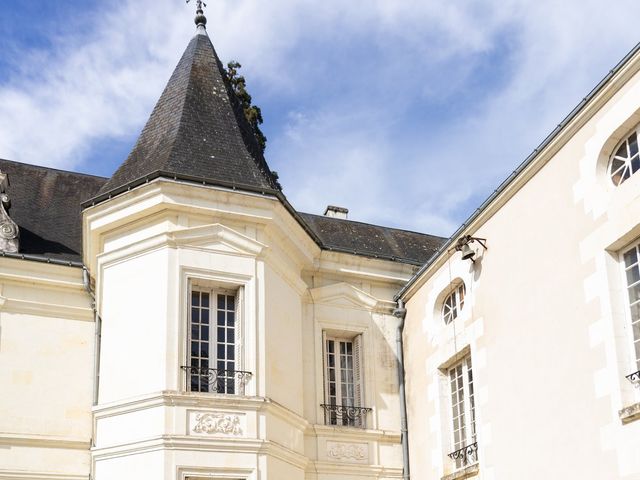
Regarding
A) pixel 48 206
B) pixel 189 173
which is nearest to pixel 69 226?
pixel 48 206

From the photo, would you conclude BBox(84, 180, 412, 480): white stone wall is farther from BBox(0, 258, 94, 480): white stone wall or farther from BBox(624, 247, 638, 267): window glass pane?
BBox(624, 247, 638, 267): window glass pane

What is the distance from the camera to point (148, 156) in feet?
40.9

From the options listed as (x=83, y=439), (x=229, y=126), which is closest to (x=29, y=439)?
(x=83, y=439)

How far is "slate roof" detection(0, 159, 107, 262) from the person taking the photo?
1343 cm

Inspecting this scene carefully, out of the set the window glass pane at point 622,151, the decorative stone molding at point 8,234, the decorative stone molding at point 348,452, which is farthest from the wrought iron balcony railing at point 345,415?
the window glass pane at point 622,151

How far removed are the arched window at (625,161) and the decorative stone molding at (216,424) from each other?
16.5 feet

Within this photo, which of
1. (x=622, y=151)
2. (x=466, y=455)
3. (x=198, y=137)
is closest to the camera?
(x=622, y=151)

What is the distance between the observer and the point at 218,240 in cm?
1166

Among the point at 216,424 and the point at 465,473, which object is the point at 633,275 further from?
the point at 216,424

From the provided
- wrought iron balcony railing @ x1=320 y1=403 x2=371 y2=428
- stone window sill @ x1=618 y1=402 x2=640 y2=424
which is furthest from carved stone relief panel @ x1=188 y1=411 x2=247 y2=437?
stone window sill @ x1=618 y1=402 x2=640 y2=424

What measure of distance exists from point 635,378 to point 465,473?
3.28 metres

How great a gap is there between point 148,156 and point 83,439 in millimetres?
3776

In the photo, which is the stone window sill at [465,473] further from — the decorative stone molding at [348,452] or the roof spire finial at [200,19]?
the roof spire finial at [200,19]

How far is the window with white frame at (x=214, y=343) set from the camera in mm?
11086
